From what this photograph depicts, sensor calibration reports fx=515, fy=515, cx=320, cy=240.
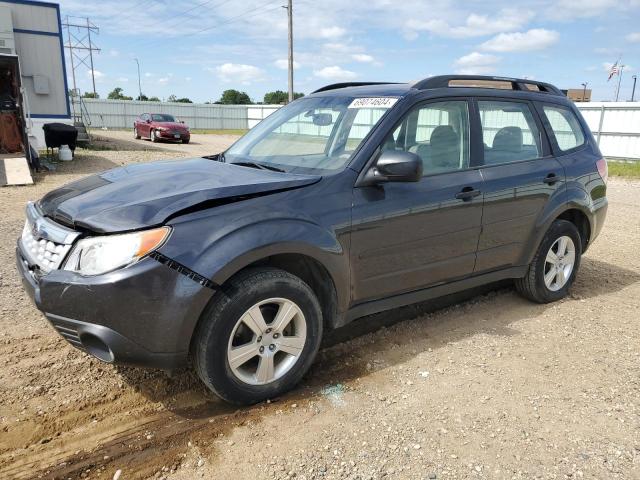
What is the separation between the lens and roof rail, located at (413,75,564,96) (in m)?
3.75

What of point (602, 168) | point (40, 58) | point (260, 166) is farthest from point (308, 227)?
point (40, 58)

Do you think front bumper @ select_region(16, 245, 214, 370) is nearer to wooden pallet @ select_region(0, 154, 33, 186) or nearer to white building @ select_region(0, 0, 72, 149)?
wooden pallet @ select_region(0, 154, 33, 186)

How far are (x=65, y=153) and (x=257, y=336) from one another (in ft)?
49.8

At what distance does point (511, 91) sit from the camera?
4.34 metres

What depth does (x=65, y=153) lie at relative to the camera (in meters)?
15.7

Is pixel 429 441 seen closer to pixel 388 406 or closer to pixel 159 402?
pixel 388 406

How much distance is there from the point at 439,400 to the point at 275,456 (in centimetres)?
109

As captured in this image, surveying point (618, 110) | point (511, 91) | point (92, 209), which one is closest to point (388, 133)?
point (511, 91)

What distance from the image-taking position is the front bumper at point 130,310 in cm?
247

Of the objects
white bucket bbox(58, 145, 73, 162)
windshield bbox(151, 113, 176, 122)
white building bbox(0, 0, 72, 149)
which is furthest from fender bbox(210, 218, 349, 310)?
windshield bbox(151, 113, 176, 122)

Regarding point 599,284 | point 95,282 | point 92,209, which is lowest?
point 599,284

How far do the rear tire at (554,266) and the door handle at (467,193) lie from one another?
1118mm

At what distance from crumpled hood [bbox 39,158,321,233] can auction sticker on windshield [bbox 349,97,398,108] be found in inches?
33.0

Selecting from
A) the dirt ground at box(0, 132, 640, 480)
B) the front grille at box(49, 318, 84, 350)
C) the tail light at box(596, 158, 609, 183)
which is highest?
the tail light at box(596, 158, 609, 183)
